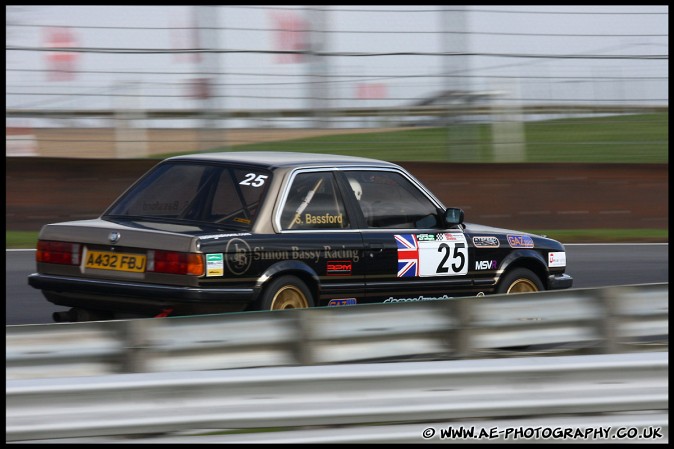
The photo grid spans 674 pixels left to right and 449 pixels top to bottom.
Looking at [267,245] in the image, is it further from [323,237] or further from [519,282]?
[519,282]

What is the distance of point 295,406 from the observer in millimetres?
5004

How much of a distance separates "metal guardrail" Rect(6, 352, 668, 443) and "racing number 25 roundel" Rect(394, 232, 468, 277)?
277 centimetres

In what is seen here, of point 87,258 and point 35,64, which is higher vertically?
point 35,64

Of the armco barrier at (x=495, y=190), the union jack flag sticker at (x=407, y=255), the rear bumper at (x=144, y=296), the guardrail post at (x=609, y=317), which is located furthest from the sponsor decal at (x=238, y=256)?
the armco barrier at (x=495, y=190)

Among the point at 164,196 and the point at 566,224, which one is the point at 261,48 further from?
the point at 164,196

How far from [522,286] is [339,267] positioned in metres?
1.80

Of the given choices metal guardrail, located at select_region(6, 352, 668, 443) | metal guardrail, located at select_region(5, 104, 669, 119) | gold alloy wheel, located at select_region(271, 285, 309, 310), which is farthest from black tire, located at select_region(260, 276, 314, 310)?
metal guardrail, located at select_region(5, 104, 669, 119)

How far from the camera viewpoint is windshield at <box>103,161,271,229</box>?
7.67 m

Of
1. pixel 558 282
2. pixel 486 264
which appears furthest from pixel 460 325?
pixel 558 282

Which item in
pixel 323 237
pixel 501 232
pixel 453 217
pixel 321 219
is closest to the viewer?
pixel 323 237

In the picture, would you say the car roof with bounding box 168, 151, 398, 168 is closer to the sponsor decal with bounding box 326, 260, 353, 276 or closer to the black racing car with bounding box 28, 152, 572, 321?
the black racing car with bounding box 28, 152, 572, 321

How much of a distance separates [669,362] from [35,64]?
476 inches

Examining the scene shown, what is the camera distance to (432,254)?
8.31m

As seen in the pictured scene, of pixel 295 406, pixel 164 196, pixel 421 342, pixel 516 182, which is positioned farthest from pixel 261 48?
pixel 295 406
